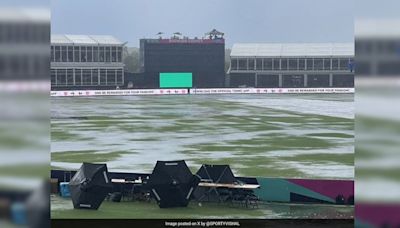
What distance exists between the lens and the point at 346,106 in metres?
4.43

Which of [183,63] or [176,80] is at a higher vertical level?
[183,63]

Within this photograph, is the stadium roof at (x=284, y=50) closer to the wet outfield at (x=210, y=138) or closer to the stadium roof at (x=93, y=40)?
the wet outfield at (x=210, y=138)

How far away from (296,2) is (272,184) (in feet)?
4.70

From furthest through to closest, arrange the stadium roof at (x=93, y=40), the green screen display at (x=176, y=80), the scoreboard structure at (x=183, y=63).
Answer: the green screen display at (x=176, y=80)
the scoreboard structure at (x=183, y=63)
the stadium roof at (x=93, y=40)

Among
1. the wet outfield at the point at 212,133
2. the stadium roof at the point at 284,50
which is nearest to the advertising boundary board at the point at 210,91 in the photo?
the wet outfield at the point at 212,133

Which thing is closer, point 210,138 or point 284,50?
point 284,50

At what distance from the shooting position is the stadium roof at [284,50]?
167 inches

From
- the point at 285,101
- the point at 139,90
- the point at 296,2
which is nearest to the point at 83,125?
the point at 139,90

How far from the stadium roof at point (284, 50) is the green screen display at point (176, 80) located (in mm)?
406

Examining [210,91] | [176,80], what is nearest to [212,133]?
[210,91]

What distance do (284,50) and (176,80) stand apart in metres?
0.88

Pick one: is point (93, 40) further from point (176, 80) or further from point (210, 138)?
point (210, 138)

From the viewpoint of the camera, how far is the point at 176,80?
173 inches

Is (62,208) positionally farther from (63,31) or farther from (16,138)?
(16,138)
